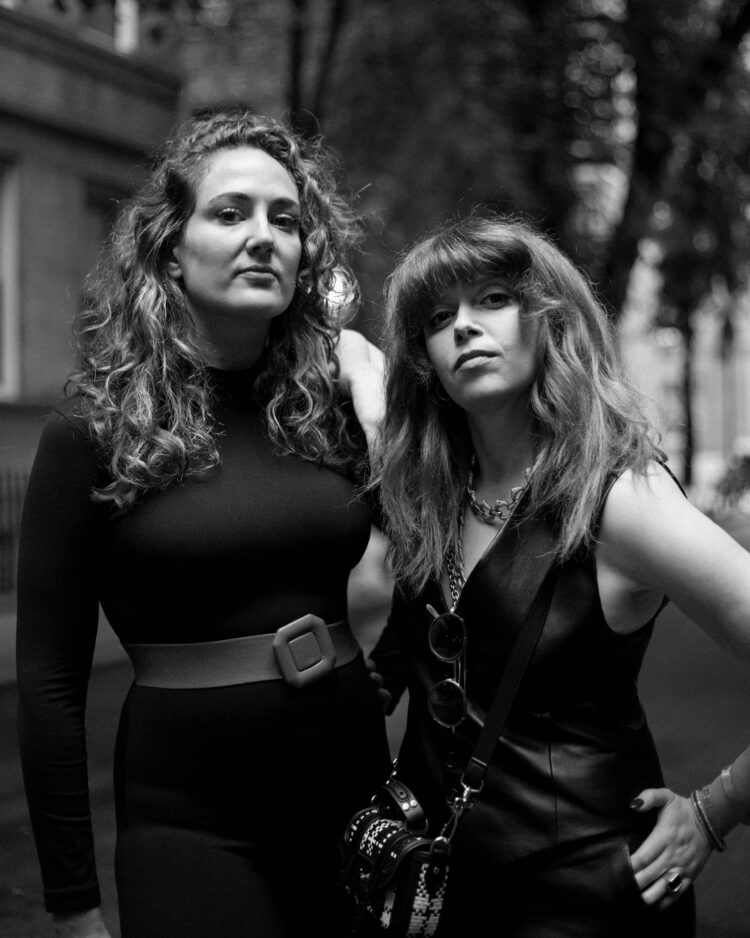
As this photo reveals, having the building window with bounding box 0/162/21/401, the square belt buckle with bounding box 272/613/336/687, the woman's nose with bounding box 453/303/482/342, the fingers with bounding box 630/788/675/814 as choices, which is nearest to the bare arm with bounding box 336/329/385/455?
the woman's nose with bounding box 453/303/482/342

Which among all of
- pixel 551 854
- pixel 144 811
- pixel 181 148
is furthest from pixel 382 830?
pixel 181 148

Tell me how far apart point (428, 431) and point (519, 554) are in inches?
14.8

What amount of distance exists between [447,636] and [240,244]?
2.72 feet

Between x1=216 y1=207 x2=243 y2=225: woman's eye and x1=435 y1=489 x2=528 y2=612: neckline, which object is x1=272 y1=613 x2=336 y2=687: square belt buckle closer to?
x1=435 y1=489 x2=528 y2=612: neckline

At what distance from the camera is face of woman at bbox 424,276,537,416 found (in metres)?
2.12

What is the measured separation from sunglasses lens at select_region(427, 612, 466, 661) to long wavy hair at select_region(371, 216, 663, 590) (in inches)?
3.7

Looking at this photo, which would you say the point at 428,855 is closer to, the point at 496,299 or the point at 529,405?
the point at 529,405

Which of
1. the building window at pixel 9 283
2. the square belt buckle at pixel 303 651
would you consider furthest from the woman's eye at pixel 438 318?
the building window at pixel 9 283

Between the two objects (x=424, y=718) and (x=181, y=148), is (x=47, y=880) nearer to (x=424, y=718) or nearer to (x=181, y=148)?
(x=424, y=718)

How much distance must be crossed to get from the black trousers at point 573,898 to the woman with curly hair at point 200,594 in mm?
323

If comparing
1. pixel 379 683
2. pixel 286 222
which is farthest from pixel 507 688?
pixel 286 222

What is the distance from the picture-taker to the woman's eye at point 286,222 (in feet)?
7.70

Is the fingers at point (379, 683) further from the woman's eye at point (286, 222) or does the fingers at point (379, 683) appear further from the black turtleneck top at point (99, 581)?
the woman's eye at point (286, 222)

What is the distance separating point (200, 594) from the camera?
2092mm
